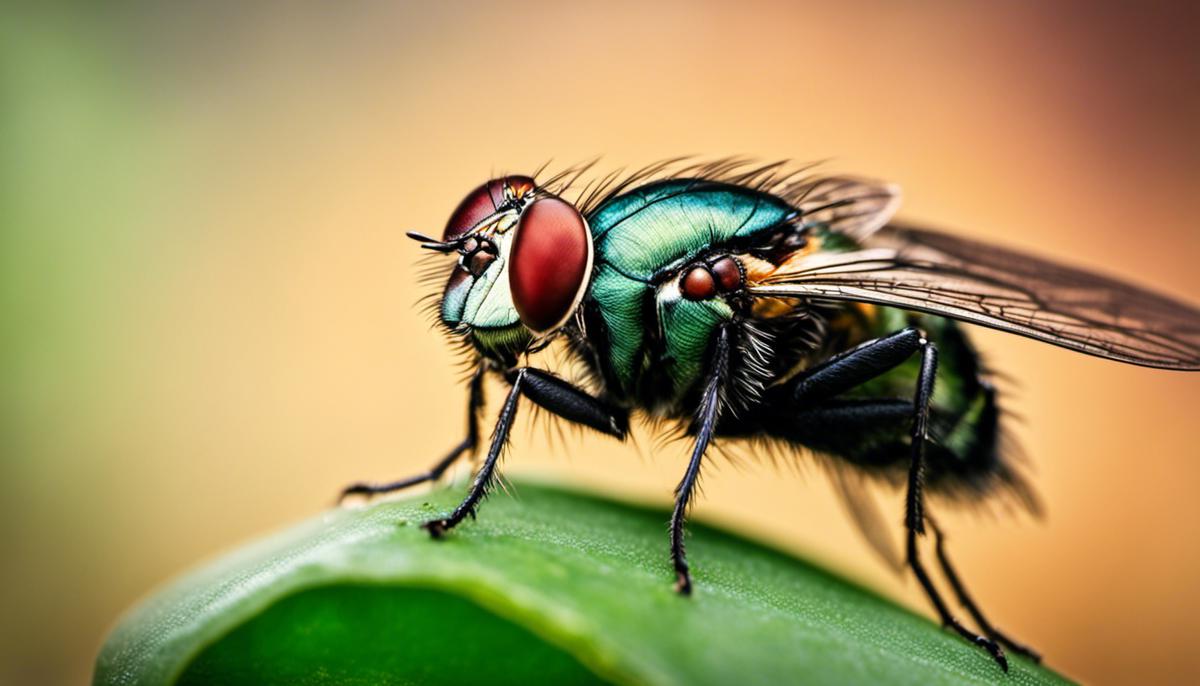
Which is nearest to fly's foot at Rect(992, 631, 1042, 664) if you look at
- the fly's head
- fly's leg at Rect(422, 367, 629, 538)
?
fly's leg at Rect(422, 367, 629, 538)

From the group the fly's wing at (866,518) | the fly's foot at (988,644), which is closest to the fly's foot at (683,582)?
the fly's foot at (988,644)

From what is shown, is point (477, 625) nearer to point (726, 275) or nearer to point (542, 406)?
point (542, 406)

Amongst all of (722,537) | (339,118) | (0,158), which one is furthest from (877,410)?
(339,118)

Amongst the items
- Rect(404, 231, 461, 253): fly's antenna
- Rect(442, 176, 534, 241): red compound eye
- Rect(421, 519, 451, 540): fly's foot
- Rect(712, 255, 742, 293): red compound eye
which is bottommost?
Rect(421, 519, 451, 540): fly's foot

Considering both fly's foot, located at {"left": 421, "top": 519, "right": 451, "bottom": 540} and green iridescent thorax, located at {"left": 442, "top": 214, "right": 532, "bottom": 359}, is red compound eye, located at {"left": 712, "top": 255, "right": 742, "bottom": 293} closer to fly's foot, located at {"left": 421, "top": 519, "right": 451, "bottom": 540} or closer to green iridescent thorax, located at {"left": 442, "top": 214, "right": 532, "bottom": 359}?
green iridescent thorax, located at {"left": 442, "top": 214, "right": 532, "bottom": 359}

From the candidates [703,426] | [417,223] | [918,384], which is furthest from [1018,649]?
[417,223]

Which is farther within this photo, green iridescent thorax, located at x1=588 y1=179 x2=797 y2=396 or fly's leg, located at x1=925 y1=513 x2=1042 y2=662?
fly's leg, located at x1=925 y1=513 x2=1042 y2=662

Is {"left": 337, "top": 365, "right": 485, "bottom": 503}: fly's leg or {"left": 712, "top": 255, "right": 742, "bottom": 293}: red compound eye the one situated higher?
{"left": 712, "top": 255, "right": 742, "bottom": 293}: red compound eye
